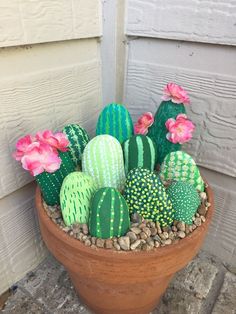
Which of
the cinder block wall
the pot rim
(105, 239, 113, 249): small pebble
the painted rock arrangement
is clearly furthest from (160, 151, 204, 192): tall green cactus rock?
the cinder block wall

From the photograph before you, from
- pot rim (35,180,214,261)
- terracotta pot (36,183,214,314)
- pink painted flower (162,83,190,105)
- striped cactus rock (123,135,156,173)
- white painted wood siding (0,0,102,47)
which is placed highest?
white painted wood siding (0,0,102,47)

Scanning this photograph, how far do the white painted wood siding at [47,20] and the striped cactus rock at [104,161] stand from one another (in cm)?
29

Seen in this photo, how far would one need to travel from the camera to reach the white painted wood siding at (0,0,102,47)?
0.63 metres

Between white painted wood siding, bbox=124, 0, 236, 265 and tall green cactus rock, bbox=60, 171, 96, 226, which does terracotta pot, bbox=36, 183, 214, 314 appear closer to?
tall green cactus rock, bbox=60, 171, 96, 226

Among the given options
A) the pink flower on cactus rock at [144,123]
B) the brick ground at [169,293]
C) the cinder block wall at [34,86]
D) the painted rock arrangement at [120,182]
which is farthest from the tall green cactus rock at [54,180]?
the brick ground at [169,293]

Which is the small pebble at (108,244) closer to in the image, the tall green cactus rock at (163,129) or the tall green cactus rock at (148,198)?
the tall green cactus rock at (148,198)

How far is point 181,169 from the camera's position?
2.39 ft

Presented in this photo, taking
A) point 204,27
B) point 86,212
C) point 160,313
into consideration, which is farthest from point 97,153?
point 160,313

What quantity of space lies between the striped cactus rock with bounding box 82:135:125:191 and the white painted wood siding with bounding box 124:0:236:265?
12.0 inches

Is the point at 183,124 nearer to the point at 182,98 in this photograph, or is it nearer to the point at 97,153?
the point at 182,98

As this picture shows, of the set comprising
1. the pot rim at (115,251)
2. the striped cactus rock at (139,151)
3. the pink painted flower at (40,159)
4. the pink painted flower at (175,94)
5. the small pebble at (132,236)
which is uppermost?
the pink painted flower at (175,94)

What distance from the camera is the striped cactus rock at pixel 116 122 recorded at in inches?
31.2

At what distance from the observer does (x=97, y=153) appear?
0.69m

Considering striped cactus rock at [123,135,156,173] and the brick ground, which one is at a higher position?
striped cactus rock at [123,135,156,173]
